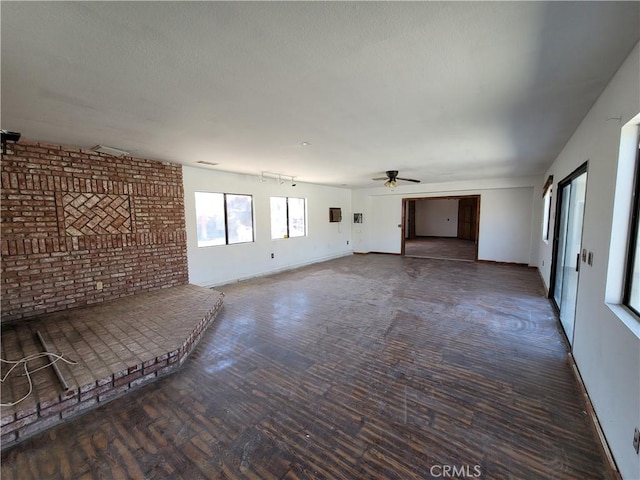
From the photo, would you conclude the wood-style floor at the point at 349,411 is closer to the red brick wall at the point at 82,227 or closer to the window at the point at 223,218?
the red brick wall at the point at 82,227

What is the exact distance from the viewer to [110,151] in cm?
402

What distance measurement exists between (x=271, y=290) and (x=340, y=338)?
257cm

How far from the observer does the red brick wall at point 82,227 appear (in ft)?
11.6

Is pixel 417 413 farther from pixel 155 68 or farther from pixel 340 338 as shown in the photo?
pixel 155 68

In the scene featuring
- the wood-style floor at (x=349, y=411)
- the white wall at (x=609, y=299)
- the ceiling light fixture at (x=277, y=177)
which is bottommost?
the wood-style floor at (x=349, y=411)

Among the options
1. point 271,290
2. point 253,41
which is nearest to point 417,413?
point 253,41

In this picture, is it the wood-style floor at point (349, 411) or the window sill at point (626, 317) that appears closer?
the window sill at point (626, 317)

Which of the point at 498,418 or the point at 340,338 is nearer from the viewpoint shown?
the point at 498,418

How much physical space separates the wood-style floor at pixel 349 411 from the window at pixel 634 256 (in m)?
0.97

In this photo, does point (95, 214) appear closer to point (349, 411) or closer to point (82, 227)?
point (82, 227)

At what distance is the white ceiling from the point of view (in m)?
1.33

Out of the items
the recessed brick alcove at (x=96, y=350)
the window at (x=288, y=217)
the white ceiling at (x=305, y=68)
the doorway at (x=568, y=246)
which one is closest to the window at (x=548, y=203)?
the doorway at (x=568, y=246)

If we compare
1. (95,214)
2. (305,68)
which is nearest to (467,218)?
(305,68)

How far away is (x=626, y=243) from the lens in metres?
1.80
